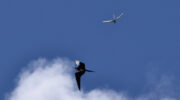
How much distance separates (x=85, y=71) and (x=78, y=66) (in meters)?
3.68

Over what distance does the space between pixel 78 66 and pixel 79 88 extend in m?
9.57

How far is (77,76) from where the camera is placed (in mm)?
164250

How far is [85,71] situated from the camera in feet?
529

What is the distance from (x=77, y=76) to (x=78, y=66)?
232 inches

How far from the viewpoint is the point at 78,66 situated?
6309 inches

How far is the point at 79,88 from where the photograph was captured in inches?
6417

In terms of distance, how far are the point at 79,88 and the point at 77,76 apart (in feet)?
16.7

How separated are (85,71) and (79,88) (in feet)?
25.2
